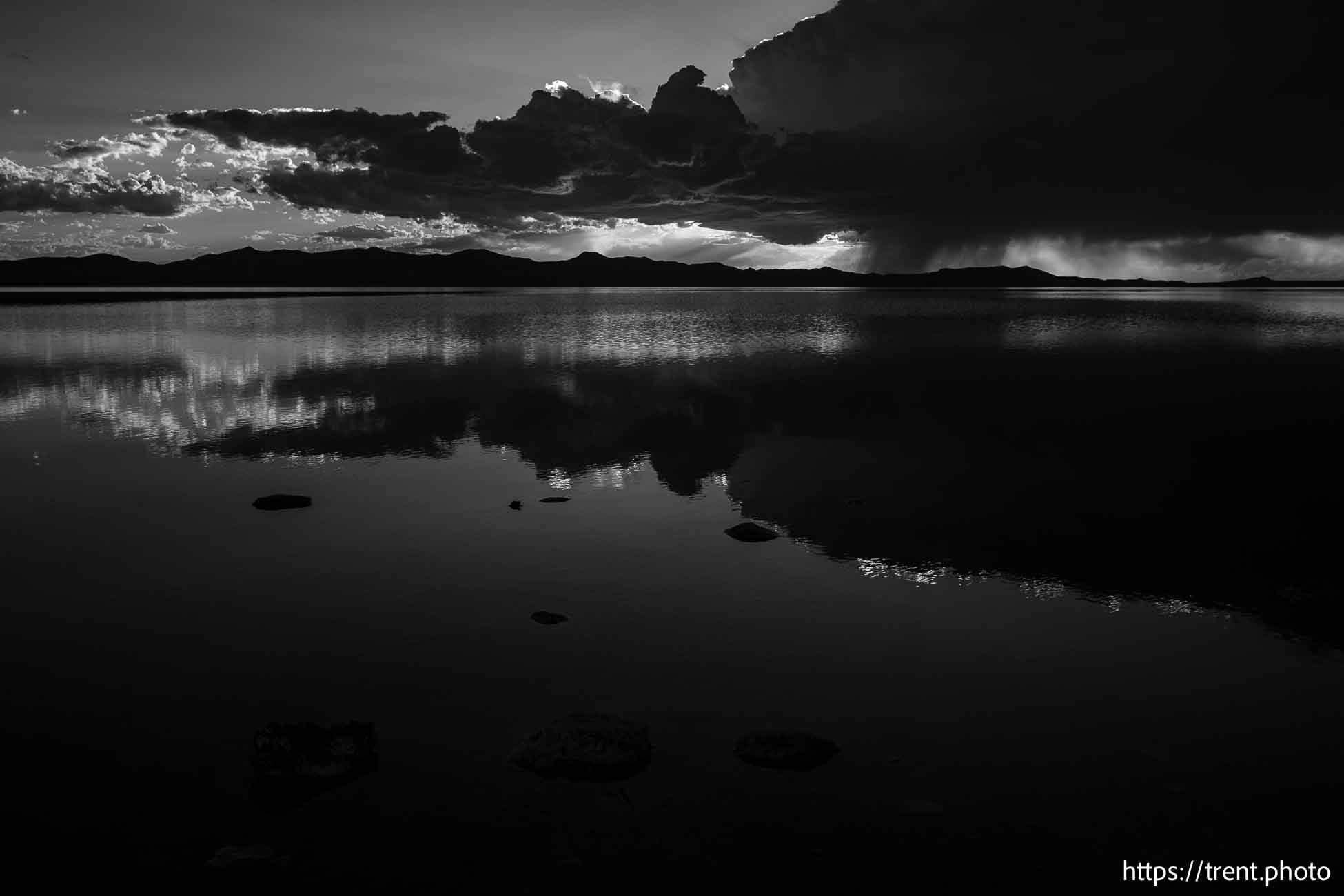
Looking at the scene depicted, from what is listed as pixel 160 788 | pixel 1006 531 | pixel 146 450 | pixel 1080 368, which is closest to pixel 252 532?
pixel 160 788

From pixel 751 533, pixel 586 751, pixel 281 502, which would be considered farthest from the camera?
pixel 281 502

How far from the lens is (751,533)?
1977 cm

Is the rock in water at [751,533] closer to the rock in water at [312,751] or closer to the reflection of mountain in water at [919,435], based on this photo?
the reflection of mountain in water at [919,435]

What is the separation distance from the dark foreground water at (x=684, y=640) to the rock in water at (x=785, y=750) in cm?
17

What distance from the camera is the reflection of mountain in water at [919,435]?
18.9 meters

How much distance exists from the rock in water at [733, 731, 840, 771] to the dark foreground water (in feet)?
0.57

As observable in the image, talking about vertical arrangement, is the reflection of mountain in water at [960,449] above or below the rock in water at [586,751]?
above

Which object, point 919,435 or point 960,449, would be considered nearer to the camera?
point 960,449

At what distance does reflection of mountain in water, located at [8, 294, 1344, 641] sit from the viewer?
61.9ft

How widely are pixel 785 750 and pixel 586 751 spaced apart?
263cm

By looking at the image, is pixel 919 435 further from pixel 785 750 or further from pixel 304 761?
pixel 304 761

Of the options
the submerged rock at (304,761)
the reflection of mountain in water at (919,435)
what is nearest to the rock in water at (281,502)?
the reflection of mountain in water at (919,435)

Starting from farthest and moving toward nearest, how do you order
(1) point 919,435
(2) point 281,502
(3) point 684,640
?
(1) point 919,435 → (2) point 281,502 → (3) point 684,640

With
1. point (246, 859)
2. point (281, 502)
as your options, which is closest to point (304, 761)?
point (246, 859)
